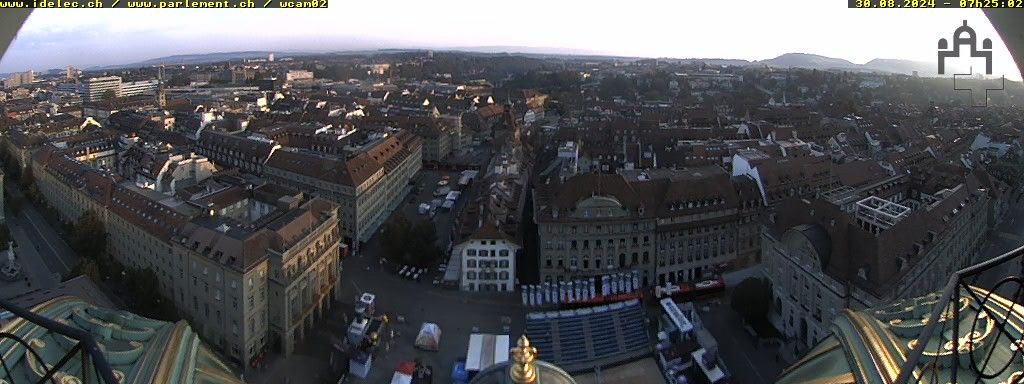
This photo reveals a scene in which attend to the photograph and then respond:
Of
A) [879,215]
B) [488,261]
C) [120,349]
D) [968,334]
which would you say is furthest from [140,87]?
[968,334]

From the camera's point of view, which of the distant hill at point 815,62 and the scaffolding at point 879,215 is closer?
the scaffolding at point 879,215

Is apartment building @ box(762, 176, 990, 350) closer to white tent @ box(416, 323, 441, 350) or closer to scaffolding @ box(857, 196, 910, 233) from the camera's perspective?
scaffolding @ box(857, 196, 910, 233)

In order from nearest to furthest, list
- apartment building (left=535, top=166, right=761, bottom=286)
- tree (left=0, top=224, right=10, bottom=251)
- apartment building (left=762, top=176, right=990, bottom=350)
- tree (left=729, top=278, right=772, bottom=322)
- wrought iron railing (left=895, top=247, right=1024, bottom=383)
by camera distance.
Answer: wrought iron railing (left=895, top=247, right=1024, bottom=383) < apartment building (left=762, top=176, right=990, bottom=350) < tree (left=729, top=278, right=772, bottom=322) < apartment building (left=535, top=166, right=761, bottom=286) < tree (left=0, top=224, right=10, bottom=251)

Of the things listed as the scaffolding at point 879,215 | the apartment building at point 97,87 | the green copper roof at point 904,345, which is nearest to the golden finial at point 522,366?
the green copper roof at point 904,345

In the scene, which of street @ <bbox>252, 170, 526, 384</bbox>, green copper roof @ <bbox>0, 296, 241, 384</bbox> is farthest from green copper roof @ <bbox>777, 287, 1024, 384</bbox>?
street @ <bbox>252, 170, 526, 384</bbox>

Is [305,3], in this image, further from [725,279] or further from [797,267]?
[725,279]

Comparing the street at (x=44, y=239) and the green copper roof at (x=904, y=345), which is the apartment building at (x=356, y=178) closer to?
the street at (x=44, y=239)
